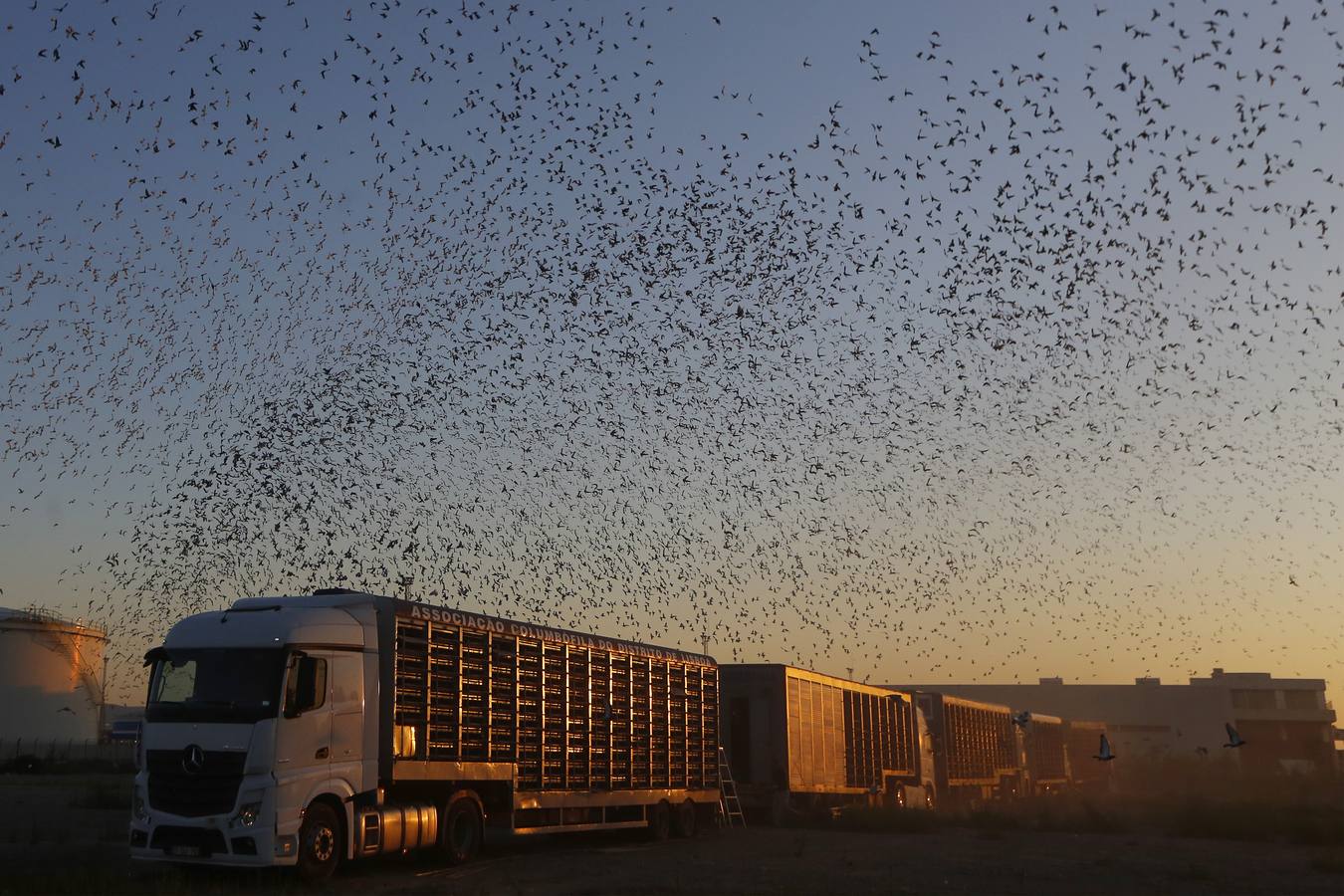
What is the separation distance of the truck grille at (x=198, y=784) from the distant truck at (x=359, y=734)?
0.08 ft

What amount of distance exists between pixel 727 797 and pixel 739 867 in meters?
10.7

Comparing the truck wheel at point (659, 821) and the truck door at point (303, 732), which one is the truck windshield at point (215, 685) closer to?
the truck door at point (303, 732)

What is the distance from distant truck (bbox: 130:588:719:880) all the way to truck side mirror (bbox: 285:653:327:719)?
0.02m

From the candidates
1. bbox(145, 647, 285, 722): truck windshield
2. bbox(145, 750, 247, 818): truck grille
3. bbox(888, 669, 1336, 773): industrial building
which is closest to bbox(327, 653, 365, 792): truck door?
bbox(145, 647, 285, 722): truck windshield

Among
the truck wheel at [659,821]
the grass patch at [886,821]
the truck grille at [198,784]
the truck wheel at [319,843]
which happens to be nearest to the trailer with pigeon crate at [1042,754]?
the grass patch at [886,821]

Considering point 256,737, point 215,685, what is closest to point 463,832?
point 256,737

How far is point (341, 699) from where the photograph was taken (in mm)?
18828

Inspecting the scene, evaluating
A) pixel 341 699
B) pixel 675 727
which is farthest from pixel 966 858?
pixel 341 699

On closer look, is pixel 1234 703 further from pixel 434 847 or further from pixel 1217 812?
pixel 434 847

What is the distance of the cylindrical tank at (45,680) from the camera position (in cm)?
7006

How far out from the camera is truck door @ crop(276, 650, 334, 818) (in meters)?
17.6

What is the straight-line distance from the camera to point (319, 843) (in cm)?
1823

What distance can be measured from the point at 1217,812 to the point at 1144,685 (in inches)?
3816

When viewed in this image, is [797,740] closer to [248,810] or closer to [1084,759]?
[248,810]
